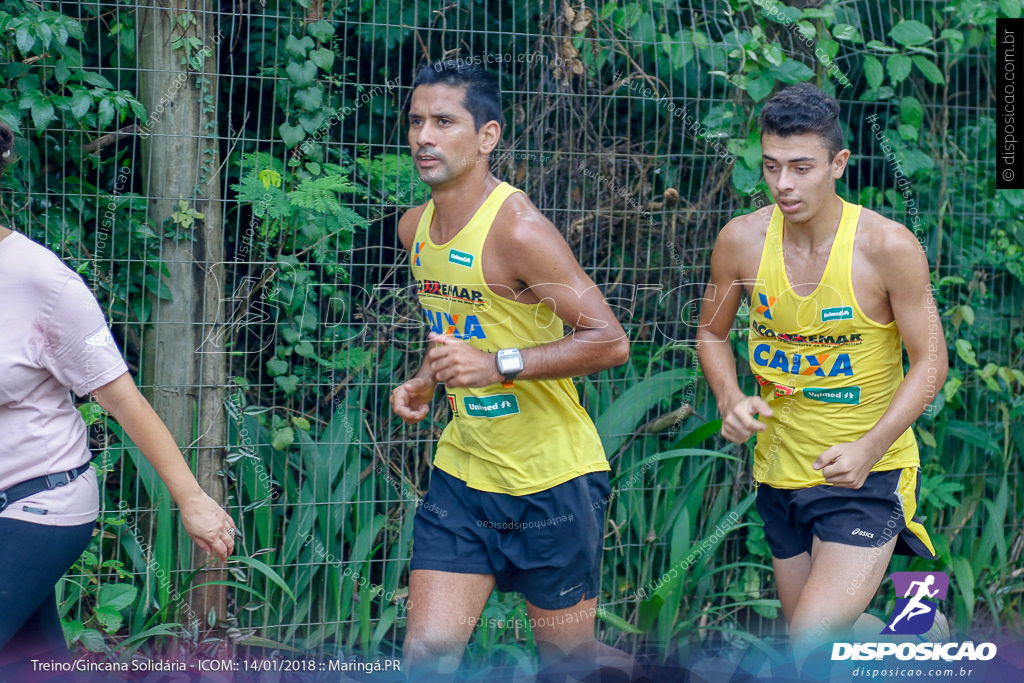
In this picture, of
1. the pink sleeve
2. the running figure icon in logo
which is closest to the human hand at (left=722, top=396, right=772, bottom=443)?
the running figure icon in logo

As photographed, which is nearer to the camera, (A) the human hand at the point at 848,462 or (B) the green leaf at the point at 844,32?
(A) the human hand at the point at 848,462

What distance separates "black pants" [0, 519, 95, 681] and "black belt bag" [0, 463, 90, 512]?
0.18ft

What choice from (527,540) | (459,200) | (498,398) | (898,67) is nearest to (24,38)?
(459,200)

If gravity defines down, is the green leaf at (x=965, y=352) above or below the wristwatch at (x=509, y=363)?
below

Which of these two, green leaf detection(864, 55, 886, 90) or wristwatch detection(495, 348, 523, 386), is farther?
green leaf detection(864, 55, 886, 90)

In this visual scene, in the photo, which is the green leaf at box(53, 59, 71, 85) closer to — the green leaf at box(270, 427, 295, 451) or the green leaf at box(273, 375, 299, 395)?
the green leaf at box(273, 375, 299, 395)

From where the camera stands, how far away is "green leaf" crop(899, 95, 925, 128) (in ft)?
14.9

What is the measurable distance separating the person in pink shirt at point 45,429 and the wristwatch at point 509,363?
36.5 inches

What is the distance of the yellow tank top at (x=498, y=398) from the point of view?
119 inches

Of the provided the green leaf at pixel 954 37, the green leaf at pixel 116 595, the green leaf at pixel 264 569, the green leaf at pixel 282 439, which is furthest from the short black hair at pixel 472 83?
the green leaf at pixel 954 37

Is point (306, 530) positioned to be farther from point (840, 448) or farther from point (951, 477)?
point (951, 477)

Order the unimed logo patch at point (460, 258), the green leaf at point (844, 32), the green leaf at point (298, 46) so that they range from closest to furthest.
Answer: the unimed logo patch at point (460, 258) → the green leaf at point (298, 46) → the green leaf at point (844, 32)

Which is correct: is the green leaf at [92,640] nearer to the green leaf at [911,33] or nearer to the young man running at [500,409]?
the young man running at [500,409]

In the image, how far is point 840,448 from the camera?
9.58 ft
